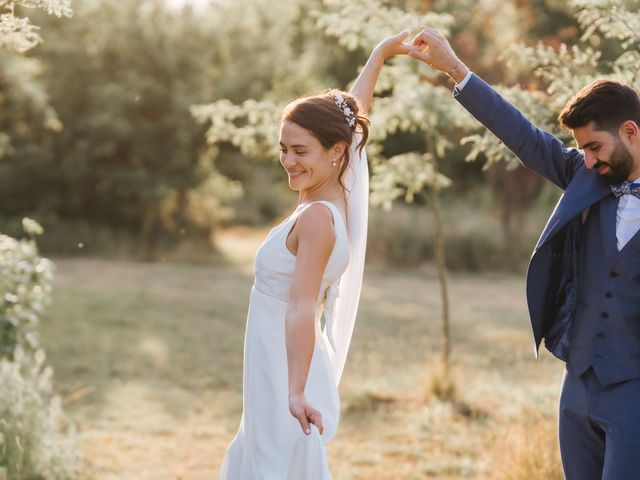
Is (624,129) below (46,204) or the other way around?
the other way around

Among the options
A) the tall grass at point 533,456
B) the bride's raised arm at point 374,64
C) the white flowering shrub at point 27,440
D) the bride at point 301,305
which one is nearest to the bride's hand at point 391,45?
the bride's raised arm at point 374,64

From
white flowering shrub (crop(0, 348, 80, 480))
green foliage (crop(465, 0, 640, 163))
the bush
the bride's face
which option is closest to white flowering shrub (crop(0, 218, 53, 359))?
white flowering shrub (crop(0, 348, 80, 480))

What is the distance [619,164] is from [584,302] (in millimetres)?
417

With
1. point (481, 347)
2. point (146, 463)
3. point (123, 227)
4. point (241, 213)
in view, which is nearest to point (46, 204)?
point (123, 227)

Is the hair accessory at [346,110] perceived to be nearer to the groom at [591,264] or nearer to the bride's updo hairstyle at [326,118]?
the bride's updo hairstyle at [326,118]

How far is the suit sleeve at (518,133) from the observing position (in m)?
2.61

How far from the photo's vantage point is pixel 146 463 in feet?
19.2

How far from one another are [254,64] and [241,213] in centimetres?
709

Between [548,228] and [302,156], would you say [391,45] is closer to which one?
[302,156]

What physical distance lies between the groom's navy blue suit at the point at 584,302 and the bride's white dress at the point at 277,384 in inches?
23.4

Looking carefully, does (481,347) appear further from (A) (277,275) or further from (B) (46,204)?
(B) (46,204)

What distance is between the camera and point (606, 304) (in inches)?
96.8

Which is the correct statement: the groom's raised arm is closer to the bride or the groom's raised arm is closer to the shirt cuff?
the shirt cuff

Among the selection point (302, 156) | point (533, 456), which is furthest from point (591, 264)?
point (533, 456)
